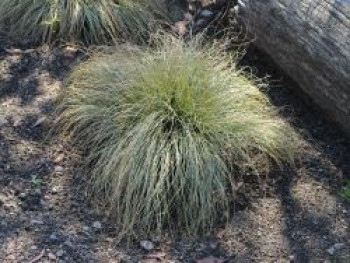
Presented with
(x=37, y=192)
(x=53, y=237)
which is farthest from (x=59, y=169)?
(x=53, y=237)

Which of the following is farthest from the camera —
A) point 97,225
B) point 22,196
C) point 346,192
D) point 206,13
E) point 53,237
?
point 206,13

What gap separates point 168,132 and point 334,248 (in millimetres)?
1125

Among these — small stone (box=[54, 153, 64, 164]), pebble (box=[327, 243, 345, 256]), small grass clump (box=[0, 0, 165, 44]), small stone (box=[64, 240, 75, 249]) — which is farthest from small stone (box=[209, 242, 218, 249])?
small grass clump (box=[0, 0, 165, 44])

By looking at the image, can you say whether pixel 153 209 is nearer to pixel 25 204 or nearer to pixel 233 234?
pixel 233 234

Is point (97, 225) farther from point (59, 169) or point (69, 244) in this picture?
point (59, 169)

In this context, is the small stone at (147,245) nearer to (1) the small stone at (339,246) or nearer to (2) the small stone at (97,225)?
(2) the small stone at (97,225)

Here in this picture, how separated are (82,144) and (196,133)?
73 centimetres

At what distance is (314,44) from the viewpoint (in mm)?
4008

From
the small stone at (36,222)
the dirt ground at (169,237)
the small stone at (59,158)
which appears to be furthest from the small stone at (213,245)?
the small stone at (59,158)

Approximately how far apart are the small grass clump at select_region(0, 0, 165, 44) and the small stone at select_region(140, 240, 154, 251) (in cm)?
188

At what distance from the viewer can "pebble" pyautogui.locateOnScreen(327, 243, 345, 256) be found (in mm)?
3439

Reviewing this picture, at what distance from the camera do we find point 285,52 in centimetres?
430

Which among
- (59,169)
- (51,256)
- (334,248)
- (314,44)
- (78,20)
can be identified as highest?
(314,44)

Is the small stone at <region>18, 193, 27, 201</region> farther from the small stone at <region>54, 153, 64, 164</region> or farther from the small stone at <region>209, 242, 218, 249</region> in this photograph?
the small stone at <region>209, 242, 218, 249</region>
